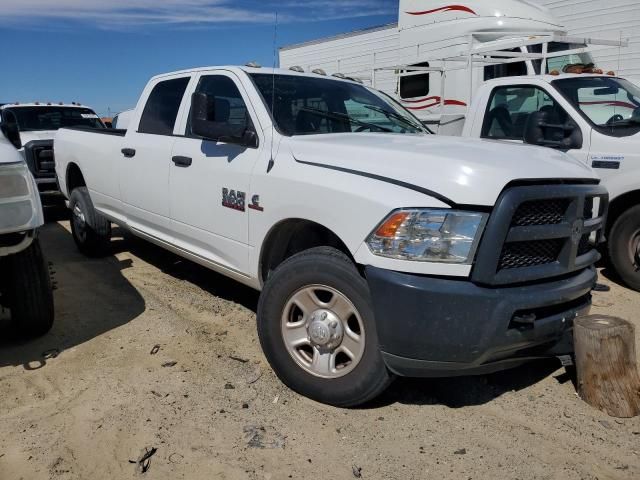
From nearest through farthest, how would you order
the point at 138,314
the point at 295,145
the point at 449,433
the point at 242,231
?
the point at 449,433 → the point at 295,145 → the point at 242,231 → the point at 138,314

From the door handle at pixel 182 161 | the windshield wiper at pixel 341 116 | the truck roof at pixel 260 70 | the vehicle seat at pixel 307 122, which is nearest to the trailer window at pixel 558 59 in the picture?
the truck roof at pixel 260 70

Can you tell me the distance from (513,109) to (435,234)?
4.00m

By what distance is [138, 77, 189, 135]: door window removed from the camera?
4734 millimetres

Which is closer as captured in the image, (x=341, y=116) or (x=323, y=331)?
(x=323, y=331)

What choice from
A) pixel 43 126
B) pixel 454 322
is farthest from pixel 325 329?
pixel 43 126

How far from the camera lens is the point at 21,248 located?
11.2 feet

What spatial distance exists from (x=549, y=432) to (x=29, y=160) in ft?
27.1

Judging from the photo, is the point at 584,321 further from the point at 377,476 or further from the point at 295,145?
the point at 295,145

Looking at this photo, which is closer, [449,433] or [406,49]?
[449,433]

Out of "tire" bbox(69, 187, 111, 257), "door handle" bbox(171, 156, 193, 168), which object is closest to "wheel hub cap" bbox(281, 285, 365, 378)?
"door handle" bbox(171, 156, 193, 168)

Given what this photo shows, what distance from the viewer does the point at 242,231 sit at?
12.2 feet

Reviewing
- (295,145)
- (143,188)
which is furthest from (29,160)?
(295,145)

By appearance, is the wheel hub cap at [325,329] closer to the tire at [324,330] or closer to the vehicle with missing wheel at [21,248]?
the tire at [324,330]

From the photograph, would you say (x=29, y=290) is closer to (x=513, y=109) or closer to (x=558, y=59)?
(x=513, y=109)
